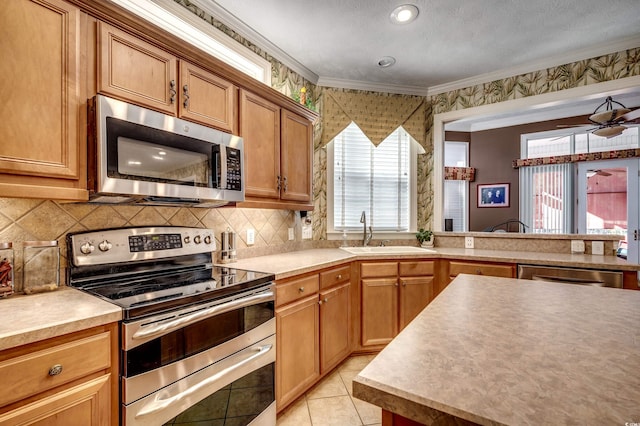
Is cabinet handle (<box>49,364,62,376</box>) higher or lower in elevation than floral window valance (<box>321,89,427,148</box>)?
lower

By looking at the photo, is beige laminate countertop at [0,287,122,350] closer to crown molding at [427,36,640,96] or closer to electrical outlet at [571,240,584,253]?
electrical outlet at [571,240,584,253]

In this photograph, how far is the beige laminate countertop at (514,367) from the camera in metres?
0.50

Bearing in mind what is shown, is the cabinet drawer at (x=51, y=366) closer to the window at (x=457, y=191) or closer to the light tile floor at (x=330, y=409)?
the light tile floor at (x=330, y=409)

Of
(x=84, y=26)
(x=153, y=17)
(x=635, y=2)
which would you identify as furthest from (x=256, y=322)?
(x=635, y=2)

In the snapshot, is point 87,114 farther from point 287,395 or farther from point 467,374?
point 287,395

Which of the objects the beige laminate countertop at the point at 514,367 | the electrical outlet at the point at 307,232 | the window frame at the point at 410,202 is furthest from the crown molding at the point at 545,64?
the beige laminate countertop at the point at 514,367

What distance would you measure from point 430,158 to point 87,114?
309 cm

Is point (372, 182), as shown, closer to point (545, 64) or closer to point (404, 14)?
point (404, 14)

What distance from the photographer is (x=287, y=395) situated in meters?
1.87

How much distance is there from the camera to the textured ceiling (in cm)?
217

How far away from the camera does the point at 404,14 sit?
7.32 ft

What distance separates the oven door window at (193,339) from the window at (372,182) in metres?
1.74

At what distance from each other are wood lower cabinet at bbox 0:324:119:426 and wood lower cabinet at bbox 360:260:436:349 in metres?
1.92

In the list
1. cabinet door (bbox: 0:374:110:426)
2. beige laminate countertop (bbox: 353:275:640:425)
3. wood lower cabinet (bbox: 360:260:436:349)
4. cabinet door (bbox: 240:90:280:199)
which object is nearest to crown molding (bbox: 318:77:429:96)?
cabinet door (bbox: 240:90:280:199)
